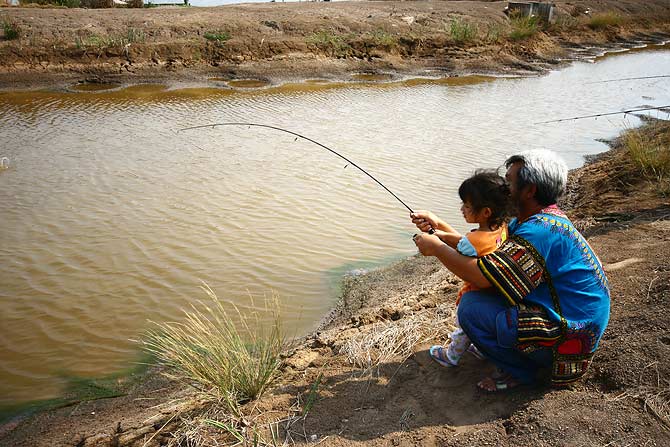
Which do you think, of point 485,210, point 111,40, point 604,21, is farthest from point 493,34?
point 485,210

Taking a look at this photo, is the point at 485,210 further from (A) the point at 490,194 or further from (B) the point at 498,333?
(B) the point at 498,333

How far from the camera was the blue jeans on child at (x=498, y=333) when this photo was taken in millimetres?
2240

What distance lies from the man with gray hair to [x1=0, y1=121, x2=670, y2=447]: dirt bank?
0.21 metres

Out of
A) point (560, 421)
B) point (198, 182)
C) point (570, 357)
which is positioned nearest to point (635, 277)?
point (570, 357)

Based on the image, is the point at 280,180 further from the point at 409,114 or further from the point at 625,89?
the point at 625,89

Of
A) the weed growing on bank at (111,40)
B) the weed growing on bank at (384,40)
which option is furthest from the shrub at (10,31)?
the weed growing on bank at (384,40)

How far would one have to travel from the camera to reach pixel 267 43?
14.1m

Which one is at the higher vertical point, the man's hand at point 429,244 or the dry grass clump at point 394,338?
the man's hand at point 429,244

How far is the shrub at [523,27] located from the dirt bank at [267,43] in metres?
0.06

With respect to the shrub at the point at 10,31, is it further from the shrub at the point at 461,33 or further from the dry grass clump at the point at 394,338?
the dry grass clump at the point at 394,338

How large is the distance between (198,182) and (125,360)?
10.1 feet

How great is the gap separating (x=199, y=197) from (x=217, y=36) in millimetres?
A: 9034

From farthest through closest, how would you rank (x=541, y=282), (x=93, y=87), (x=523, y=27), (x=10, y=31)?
(x=523, y=27), (x=10, y=31), (x=93, y=87), (x=541, y=282)

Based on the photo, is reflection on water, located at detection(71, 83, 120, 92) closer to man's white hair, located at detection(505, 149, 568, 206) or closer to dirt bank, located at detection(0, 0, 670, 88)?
dirt bank, located at detection(0, 0, 670, 88)
